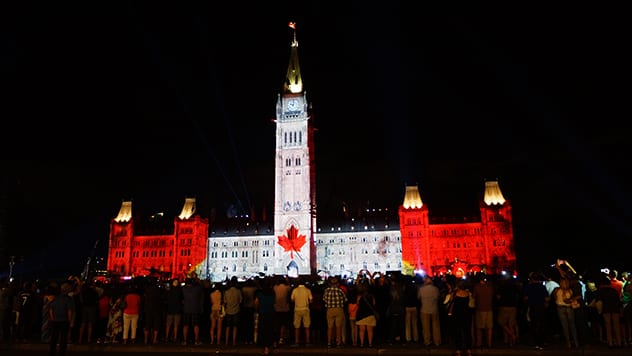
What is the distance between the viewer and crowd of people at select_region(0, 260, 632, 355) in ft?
43.3

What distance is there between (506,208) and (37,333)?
81.9m

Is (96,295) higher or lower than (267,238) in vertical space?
lower

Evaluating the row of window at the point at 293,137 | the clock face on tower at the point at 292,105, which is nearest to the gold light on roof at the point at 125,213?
the row of window at the point at 293,137

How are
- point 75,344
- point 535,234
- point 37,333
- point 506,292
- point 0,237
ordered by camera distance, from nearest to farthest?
1. point 506,292
2. point 75,344
3. point 37,333
4. point 0,237
5. point 535,234

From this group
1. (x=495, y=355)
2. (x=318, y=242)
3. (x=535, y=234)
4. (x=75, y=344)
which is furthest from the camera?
(x=318, y=242)

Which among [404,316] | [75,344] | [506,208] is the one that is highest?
[506,208]

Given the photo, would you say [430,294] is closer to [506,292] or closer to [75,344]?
[506,292]

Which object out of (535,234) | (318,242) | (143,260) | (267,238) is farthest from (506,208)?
(143,260)

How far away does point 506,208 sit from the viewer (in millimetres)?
84938

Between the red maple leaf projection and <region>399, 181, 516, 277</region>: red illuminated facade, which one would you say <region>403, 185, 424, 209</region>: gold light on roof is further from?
the red maple leaf projection

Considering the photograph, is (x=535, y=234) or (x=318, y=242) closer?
(x=535, y=234)

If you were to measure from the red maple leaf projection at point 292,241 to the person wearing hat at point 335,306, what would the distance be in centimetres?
7567

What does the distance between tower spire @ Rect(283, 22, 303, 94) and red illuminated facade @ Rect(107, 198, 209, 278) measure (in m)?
34.2

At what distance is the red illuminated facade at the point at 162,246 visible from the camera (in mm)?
99062
